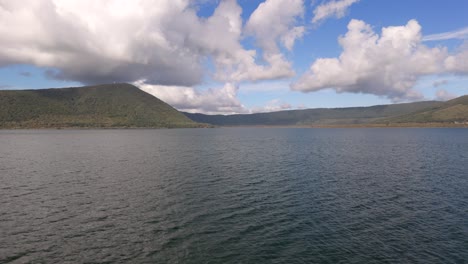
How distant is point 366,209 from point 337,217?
725 centimetres

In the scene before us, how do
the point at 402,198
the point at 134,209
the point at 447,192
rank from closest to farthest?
the point at 134,209 < the point at 402,198 < the point at 447,192

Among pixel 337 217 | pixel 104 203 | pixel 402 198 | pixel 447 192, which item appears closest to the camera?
pixel 337 217

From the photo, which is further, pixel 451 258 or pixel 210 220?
pixel 210 220

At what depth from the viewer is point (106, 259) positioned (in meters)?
29.5

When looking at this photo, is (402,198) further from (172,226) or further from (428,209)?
(172,226)

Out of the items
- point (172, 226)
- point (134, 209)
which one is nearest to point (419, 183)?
point (172, 226)

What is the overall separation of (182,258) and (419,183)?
59416 millimetres

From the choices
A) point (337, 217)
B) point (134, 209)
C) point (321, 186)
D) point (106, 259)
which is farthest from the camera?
point (321, 186)

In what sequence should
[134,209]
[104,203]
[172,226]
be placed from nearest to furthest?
1. [172,226]
2. [134,209]
3. [104,203]

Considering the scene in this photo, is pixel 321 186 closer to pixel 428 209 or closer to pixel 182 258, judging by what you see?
pixel 428 209

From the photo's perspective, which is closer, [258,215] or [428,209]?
[258,215]

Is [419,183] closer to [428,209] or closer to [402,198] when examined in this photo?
[402,198]

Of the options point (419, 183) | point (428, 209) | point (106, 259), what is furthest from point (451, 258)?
point (419, 183)

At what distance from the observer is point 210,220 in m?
41.5
